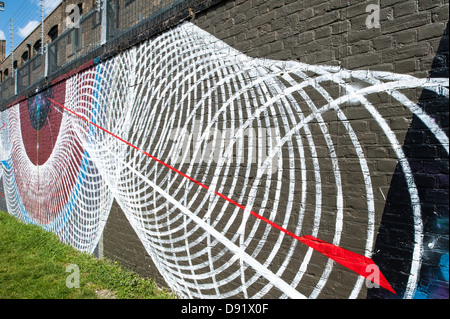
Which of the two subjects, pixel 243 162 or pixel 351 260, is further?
pixel 243 162

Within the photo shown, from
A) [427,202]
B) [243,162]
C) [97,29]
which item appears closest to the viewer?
[427,202]

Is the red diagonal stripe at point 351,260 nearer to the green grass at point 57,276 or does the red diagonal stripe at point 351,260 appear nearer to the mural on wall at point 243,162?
the mural on wall at point 243,162

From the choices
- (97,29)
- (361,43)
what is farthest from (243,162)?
(97,29)

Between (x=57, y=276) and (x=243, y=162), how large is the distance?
3.46m

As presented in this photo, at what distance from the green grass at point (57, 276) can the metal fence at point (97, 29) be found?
3.48m

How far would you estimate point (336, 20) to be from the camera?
276 centimetres

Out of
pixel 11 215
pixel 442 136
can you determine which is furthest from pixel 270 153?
pixel 11 215

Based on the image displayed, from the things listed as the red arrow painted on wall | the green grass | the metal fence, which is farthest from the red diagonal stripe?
the metal fence

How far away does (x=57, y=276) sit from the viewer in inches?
198

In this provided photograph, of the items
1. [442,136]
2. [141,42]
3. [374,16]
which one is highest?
[141,42]

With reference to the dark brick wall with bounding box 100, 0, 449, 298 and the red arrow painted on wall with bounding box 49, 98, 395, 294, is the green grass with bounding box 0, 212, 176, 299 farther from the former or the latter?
the dark brick wall with bounding box 100, 0, 449, 298

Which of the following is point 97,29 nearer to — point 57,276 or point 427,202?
point 57,276

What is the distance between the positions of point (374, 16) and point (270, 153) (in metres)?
1.36
